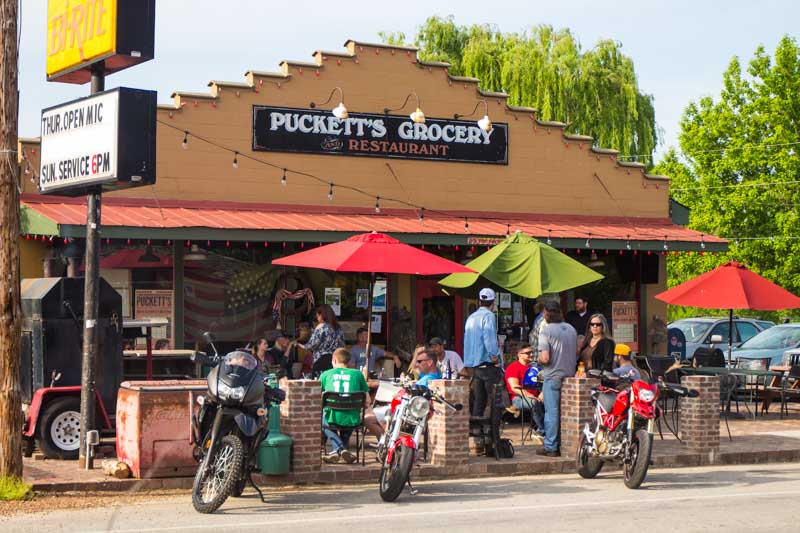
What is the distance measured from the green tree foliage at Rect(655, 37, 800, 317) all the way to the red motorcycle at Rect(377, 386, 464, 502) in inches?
1308

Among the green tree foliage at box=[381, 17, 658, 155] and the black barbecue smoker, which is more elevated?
the green tree foliage at box=[381, 17, 658, 155]

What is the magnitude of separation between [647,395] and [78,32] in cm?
699

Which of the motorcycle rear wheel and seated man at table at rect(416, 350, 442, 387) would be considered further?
seated man at table at rect(416, 350, 442, 387)

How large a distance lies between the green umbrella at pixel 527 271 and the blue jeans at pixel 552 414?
1864 millimetres

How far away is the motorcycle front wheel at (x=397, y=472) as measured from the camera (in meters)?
10.9

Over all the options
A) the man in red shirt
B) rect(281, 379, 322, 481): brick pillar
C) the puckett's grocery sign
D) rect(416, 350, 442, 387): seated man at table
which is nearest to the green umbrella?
the man in red shirt

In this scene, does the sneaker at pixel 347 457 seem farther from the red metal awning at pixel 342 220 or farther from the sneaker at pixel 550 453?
the red metal awning at pixel 342 220

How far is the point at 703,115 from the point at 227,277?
29.3 m

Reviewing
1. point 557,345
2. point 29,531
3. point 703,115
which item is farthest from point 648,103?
point 29,531

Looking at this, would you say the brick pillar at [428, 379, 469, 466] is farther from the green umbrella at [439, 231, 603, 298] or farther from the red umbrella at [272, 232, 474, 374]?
the green umbrella at [439, 231, 603, 298]

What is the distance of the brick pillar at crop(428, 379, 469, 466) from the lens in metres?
13.0

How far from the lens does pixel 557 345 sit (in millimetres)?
14047

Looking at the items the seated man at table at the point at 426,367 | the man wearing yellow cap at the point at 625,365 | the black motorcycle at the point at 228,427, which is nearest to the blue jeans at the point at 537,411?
the man wearing yellow cap at the point at 625,365

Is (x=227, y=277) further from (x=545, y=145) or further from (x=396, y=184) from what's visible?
(x=545, y=145)
